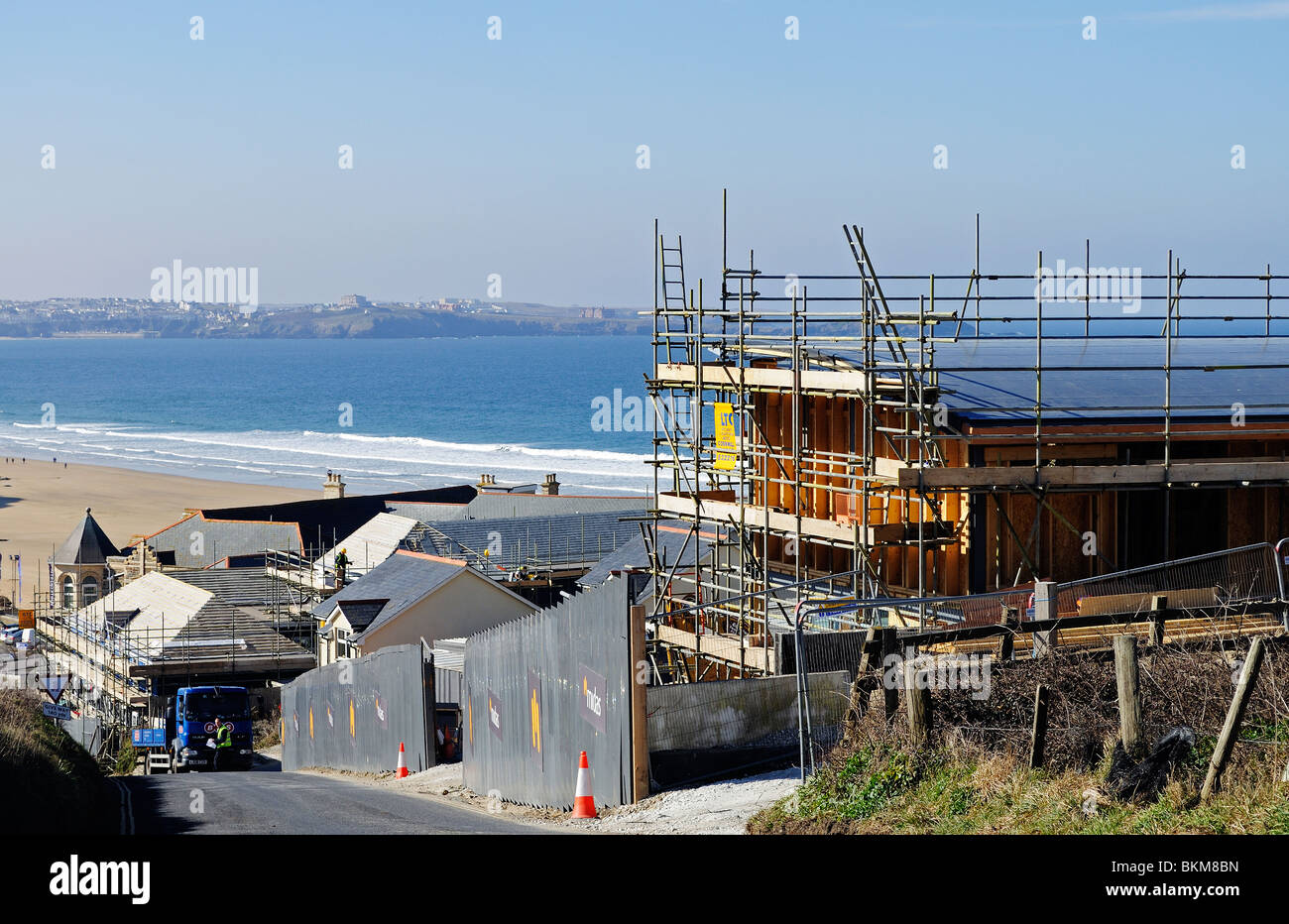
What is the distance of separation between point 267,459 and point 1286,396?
325ft

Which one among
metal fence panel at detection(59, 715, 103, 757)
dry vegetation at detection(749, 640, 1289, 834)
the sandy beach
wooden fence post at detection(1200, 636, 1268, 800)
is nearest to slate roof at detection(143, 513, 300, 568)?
the sandy beach

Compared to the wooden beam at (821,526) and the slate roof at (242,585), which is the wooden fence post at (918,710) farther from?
the slate roof at (242,585)

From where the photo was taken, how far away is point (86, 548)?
53.7 meters

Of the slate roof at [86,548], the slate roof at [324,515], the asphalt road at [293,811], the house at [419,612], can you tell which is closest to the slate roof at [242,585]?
the slate roof at [324,515]

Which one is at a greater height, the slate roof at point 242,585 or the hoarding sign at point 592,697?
the hoarding sign at point 592,697

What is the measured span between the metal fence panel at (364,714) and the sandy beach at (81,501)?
34.5m

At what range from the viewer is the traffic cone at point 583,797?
1366 cm

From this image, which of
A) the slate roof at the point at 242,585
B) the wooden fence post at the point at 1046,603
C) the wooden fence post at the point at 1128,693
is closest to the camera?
the wooden fence post at the point at 1128,693

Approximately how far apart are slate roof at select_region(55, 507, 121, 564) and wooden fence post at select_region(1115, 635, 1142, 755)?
49113 mm

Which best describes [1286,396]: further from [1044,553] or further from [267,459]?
[267,459]

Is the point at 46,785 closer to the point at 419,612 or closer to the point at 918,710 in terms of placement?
the point at 918,710

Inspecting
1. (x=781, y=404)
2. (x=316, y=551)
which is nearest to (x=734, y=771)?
(x=781, y=404)

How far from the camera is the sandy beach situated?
69.5m

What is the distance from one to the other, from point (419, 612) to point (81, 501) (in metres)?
58.6
